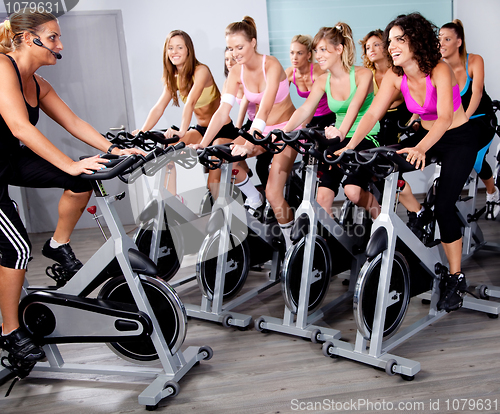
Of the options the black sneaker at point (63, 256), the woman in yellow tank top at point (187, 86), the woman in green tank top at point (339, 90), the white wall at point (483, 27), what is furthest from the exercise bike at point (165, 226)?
the white wall at point (483, 27)

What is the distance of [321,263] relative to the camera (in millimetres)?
2705

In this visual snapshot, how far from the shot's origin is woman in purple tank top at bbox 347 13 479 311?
2236 mm

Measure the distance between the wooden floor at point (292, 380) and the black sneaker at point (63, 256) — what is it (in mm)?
548

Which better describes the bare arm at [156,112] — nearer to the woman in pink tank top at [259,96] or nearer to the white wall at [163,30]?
the woman in pink tank top at [259,96]

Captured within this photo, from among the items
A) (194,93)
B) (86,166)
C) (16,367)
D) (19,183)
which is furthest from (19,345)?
(194,93)

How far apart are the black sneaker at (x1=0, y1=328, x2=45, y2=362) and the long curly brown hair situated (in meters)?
2.24

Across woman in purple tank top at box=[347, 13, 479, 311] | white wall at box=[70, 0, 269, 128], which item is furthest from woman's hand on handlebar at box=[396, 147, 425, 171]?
white wall at box=[70, 0, 269, 128]

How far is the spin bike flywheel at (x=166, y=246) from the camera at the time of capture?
10.2 ft

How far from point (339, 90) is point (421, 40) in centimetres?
64

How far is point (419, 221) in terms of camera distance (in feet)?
9.57

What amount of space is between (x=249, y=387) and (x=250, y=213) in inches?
49.9

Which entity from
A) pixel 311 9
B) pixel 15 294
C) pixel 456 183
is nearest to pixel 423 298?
pixel 456 183

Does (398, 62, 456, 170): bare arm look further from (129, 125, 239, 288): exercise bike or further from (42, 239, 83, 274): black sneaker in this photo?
(42, 239, 83, 274): black sneaker

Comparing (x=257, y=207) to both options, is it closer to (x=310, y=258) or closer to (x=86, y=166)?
(x=310, y=258)
